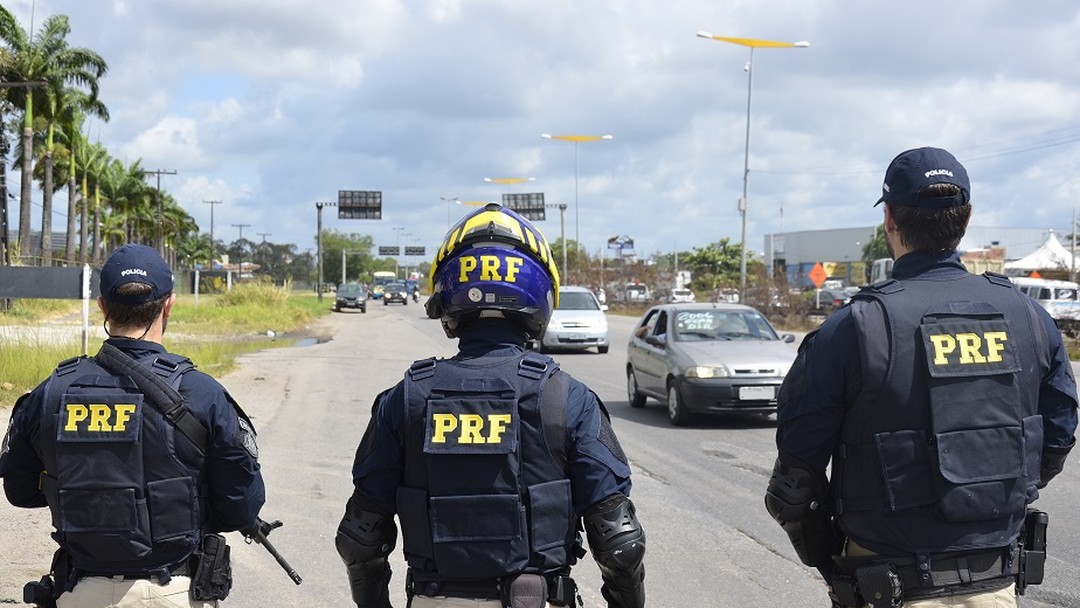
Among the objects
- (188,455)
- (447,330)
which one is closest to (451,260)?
(447,330)

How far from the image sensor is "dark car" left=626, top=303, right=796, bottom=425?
11.8m

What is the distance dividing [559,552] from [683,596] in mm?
3352

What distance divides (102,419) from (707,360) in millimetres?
9416

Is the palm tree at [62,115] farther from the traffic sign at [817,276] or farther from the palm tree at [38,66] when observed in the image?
the traffic sign at [817,276]

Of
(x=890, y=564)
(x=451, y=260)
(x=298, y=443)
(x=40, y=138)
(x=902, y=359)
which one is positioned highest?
(x=40, y=138)

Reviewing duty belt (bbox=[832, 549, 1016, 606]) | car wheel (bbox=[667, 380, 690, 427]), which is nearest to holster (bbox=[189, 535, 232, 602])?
duty belt (bbox=[832, 549, 1016, 606])

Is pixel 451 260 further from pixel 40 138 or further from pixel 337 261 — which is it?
pixel 337 261

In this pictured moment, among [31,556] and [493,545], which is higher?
[493,545]

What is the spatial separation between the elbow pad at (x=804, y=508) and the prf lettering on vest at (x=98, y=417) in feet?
6.49

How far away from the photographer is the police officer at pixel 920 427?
2943 millimetres

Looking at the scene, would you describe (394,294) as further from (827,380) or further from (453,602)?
(453,602)

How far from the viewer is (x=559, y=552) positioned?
2.66 meters

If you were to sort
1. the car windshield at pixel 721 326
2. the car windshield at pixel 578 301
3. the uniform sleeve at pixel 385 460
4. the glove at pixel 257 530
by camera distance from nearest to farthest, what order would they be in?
the uniform sleeve at pixel 385 460 → the glove at pixel 257 530 → the car windshield at pixel 721 326 → the car windshield at pixel 578 301

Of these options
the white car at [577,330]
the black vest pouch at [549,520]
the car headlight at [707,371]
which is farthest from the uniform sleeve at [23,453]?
the white car at [577,330]
